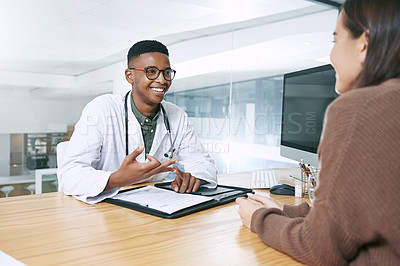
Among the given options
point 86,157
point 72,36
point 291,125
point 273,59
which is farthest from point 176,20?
point 86,157

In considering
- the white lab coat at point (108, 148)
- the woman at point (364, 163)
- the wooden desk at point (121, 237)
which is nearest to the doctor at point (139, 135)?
the white lab coat at point (108, 148)

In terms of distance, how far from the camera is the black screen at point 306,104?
5.41ft

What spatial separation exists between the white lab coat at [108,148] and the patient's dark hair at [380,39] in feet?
3.09

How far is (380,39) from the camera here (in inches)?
28.0

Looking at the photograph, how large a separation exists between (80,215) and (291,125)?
3.91 ft

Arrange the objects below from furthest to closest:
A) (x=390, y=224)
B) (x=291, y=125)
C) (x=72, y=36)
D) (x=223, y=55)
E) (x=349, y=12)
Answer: (x=223, y=55) → (x=72, y=36) → (x=291, y=125) → (x=349, y=12) → (x=390, y=224)

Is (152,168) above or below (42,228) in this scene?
above

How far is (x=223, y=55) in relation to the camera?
4121 mm

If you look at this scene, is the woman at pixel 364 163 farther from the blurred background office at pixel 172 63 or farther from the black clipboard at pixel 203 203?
the blurred background office at pixel 172 63

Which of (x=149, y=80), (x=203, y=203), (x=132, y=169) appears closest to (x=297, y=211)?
(x=203, y=203)

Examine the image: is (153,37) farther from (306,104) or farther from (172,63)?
(306,104)

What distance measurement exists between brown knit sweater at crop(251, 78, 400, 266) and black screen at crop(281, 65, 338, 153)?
3.23 feet

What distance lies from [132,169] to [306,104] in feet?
3.08

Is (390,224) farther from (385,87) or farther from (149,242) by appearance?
(149,242)
